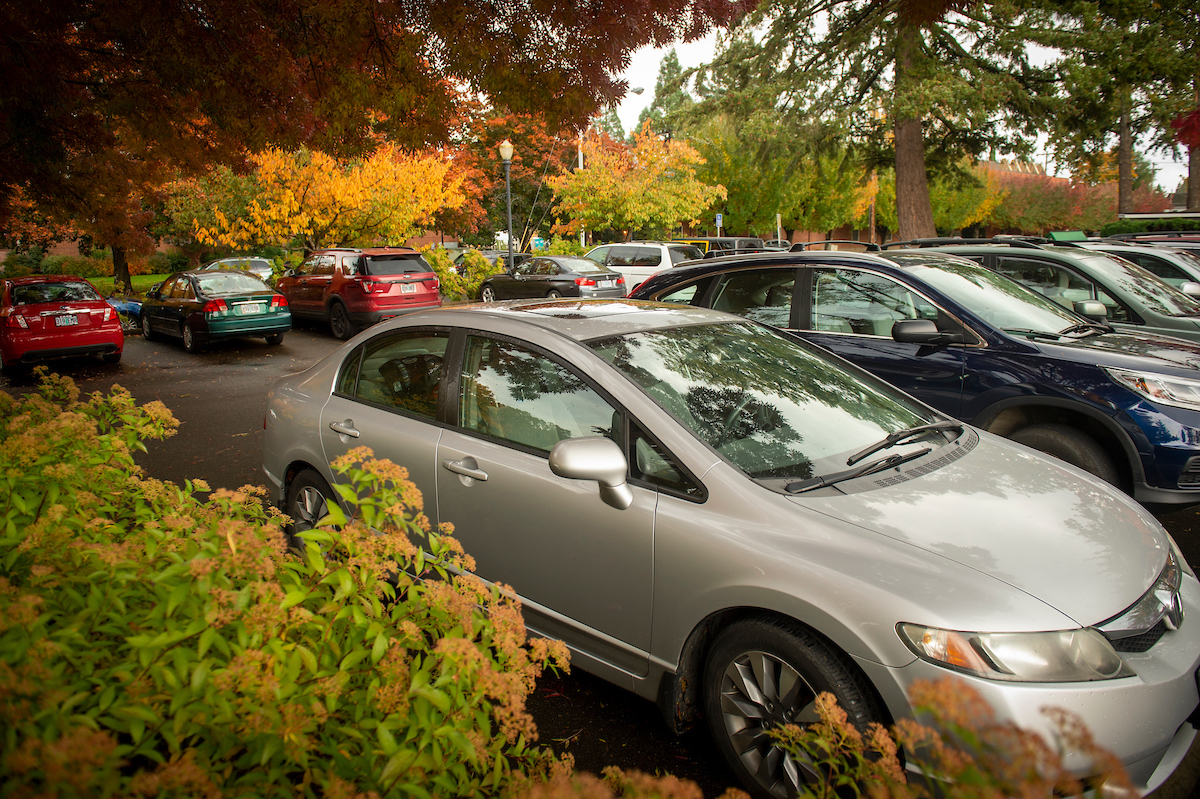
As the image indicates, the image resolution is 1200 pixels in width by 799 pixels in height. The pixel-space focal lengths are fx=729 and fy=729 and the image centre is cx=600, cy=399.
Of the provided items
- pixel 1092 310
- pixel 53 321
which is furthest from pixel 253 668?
pixel 53 321

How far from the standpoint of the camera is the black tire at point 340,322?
15.9 meters

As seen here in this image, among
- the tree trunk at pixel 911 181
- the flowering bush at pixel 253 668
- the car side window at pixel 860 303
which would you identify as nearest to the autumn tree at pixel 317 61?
the car side window at pixel 860 303

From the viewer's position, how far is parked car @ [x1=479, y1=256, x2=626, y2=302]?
1822 cm

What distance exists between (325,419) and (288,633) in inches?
110

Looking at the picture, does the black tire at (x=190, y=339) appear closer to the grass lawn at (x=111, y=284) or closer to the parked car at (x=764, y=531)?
the grass lawn at (x=111, y=284)

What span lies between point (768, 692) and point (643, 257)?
762 inches

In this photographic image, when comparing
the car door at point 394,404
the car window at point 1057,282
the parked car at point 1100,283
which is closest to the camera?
the car door at point 394,404

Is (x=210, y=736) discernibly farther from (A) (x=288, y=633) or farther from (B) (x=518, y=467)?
(B) (x=518, y=467)

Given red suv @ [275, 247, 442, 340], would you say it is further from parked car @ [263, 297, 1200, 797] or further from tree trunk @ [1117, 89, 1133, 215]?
tree trunk @ [1117, 89, 1133, 215]

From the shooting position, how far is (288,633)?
1493mm

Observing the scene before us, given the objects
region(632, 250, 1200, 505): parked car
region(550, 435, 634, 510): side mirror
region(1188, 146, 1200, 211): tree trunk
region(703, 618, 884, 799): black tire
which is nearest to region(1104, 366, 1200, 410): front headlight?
region(632, 250, 1200, 505): parked car

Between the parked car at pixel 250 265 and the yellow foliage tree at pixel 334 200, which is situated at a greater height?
the yellow foliage tree at pixel 334 200

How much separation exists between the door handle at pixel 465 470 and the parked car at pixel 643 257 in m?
17.4

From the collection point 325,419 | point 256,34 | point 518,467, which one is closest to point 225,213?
point 256,34
